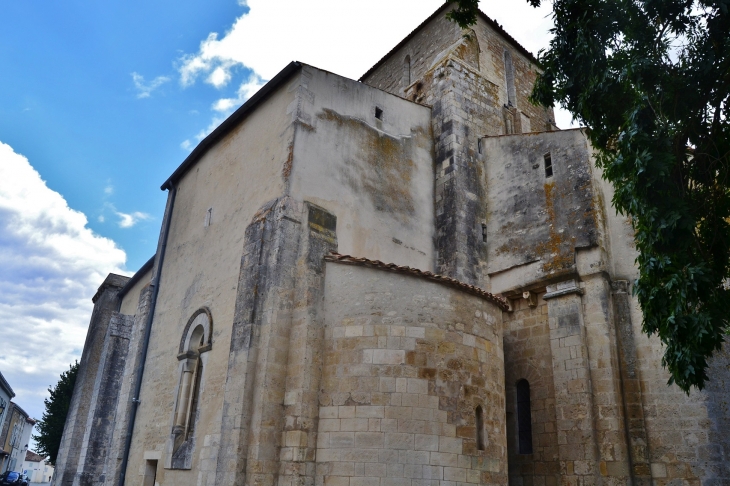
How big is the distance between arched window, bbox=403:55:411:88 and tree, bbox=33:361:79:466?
18.1 m

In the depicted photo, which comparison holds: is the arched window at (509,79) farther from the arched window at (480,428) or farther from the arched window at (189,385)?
the arched window at (189,385)

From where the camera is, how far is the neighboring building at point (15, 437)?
141 feet

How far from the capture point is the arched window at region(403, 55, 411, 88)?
17216 millimetres

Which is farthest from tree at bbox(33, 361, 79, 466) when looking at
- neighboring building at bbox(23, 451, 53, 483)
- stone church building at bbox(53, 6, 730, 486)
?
neighboring building at bbox(23, 451, 53, 483)

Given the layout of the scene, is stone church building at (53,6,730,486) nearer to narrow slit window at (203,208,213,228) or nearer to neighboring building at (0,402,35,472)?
narrow slit window at (203,208,213,228)

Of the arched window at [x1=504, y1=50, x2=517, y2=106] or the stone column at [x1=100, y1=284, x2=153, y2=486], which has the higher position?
the arched window at [x1=504, y1=50, x2=517, y2=106]

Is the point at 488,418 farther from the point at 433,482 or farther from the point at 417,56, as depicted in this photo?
the point at 417,56

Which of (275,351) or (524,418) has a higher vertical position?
(275,351)

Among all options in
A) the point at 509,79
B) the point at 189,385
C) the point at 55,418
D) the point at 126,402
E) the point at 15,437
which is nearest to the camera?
the point at 189,385

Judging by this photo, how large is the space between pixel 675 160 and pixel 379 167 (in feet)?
21.0

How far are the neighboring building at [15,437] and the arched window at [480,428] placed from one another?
135 feet

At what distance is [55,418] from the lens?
2444cm

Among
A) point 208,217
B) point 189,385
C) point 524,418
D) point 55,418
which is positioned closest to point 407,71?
point 208,217

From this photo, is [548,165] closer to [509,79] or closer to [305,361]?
[509,79]
